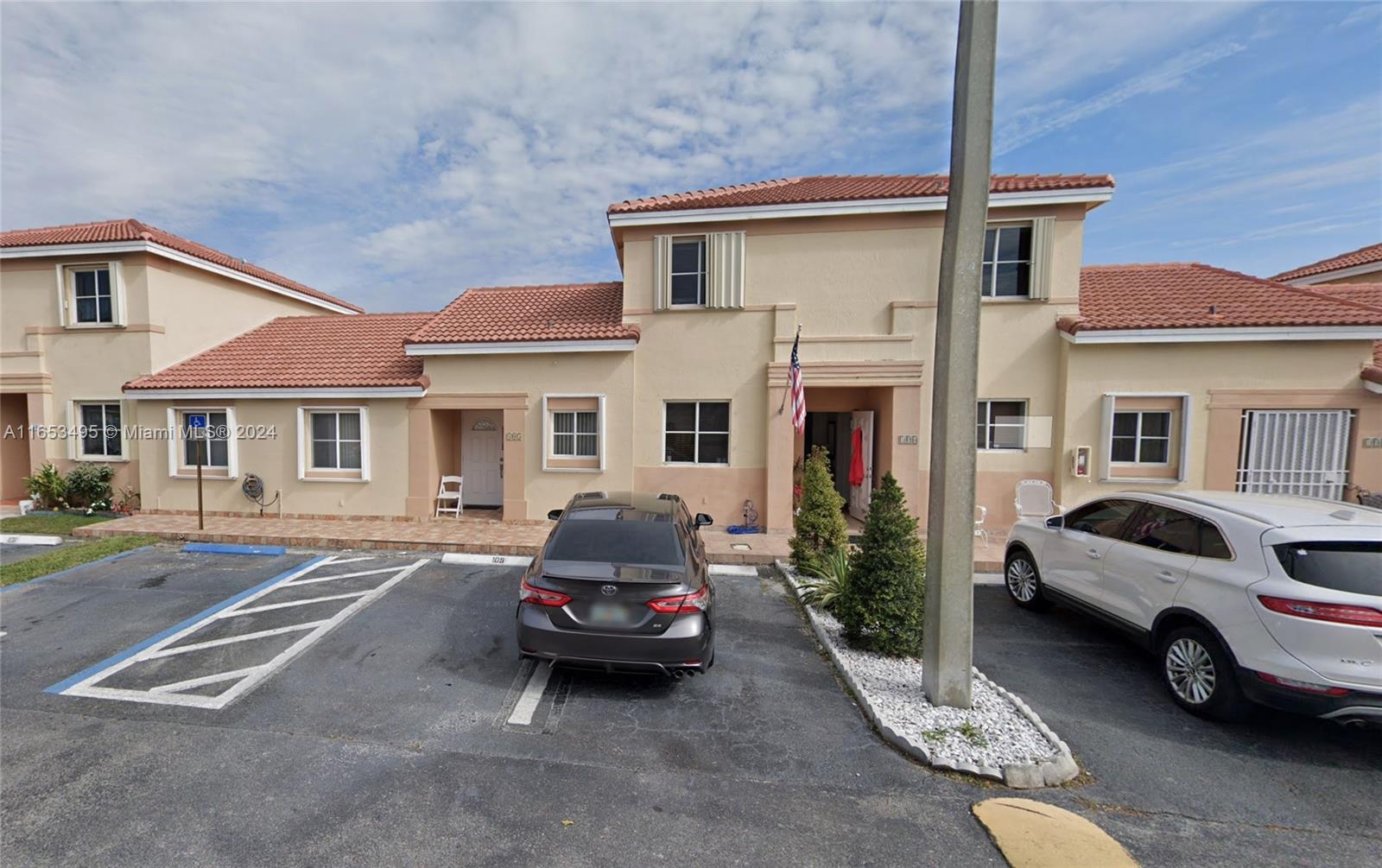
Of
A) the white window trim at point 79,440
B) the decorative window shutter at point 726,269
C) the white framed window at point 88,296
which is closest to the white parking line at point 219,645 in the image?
the decorative window shutter at point 726,269

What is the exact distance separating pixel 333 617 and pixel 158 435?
367 inches

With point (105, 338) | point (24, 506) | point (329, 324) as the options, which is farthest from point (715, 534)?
point (24, 506)

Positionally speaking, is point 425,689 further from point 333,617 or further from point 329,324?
point 329,324

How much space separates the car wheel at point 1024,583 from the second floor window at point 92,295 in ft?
61.0

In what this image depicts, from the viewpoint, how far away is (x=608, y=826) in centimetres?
308

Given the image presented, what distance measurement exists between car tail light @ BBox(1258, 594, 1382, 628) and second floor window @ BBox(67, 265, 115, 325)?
1954 cm

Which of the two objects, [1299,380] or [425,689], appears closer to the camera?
[425,689]

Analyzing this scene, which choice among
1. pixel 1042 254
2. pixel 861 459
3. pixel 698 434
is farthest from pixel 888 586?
pixel 1042 254

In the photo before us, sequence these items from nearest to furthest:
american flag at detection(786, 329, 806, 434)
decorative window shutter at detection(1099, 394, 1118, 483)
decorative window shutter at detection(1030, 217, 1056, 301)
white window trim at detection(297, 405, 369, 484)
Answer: american flag at detection(786, 329, 806, 434)
decorative window shutter at detection(1099, 394, 1118, 483)
decorative window shutter at detection(1030, 217, 1056, 301)
white window trim at detection(297, 405, 369, 484)

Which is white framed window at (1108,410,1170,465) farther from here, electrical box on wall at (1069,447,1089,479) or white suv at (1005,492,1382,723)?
white suv at (1005,492,1382,723)

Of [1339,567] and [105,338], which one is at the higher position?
[105,338]

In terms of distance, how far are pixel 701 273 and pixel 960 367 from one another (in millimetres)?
7235

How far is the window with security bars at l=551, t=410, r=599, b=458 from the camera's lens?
1074cm

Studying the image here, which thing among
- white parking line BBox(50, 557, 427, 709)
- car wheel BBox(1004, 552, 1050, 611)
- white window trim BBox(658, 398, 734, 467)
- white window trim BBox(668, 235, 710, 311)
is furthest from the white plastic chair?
car wheel BBox(1004, 552, 1050, 611)
